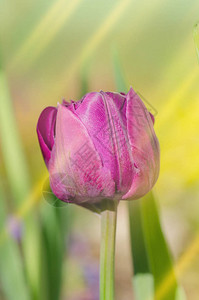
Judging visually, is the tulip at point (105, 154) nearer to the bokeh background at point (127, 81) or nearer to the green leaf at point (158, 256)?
the green leaf at point (158, 256)

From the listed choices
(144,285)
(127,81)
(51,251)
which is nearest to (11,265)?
(51,251)

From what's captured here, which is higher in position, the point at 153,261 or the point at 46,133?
the point at 46,133

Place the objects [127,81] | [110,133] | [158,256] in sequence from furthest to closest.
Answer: [127,81]
[158,256]
[110,133]

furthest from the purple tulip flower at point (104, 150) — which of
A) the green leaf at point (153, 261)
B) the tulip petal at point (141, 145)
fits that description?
the green leaf at point (153, 261)

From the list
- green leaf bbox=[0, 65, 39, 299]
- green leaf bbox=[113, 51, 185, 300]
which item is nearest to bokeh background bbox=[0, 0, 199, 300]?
green leaf bbox=[0, 65, 39, 299]

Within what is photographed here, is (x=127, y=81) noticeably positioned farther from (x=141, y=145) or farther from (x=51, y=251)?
(x=141, y=145)

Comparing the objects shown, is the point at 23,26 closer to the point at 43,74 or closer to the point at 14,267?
the point at 43,74

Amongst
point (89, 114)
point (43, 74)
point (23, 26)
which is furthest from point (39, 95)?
point (89, 114)
